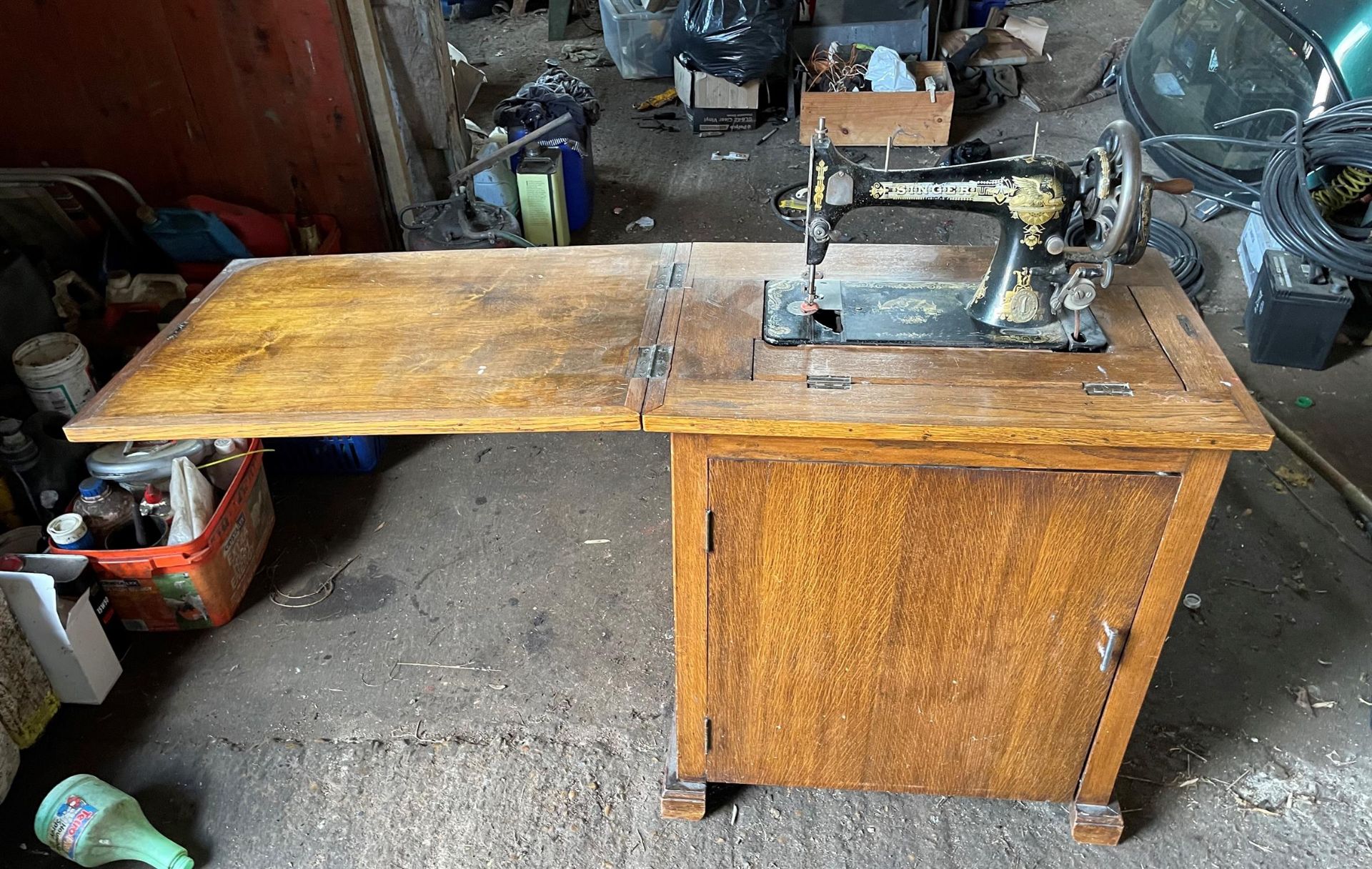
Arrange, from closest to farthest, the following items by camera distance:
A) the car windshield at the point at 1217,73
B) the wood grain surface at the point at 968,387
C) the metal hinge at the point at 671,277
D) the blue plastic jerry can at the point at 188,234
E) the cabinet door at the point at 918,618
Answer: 1. the wood grain surface at the point at 968,387
2. the cabinet door at the point at 918,618
3. the metal hinge at the point at 671,277
4. the blue plastic jerry can at the point at 188,234
5. the car windshield at the point at 1217,73

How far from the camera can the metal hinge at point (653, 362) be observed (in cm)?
131

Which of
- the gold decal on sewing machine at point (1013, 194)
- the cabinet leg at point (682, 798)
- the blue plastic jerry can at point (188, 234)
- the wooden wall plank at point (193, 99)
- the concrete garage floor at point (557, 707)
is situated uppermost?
the gold decal on sewing machine at point (1013, 194)

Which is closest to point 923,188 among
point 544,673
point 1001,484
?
point 1001,484

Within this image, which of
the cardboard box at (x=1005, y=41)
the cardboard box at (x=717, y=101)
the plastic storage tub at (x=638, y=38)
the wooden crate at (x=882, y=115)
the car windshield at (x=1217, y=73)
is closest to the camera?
Answer: the car windshield at (x=1217, y=73)

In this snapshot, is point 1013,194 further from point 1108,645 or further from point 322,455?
point 322,455

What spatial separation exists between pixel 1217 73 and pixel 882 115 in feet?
4.56

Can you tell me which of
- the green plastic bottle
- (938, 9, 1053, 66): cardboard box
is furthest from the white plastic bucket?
(938, 9, 1053, 66): cardboard box

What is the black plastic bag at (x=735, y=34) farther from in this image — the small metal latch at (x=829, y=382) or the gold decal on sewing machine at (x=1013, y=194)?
the small metal latch at (x=829, y=382)

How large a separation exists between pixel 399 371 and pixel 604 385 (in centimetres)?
31

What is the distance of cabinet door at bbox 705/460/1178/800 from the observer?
1.29 meters

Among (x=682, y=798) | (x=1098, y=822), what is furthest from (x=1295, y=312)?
(x=682, y=798)

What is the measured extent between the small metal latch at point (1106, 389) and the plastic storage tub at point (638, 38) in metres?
4.31

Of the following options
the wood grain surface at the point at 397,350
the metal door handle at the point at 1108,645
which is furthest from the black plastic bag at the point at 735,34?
the metal door handle at the point at 1108,645

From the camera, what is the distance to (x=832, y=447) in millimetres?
1254
